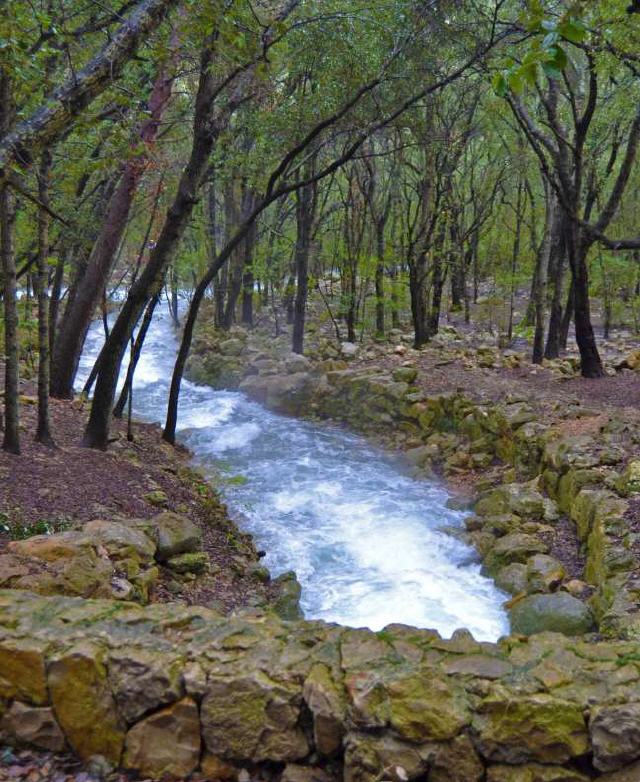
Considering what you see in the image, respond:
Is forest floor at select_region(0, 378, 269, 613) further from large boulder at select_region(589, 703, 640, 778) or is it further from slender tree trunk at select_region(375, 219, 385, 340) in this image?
slender tree trunk at select_region(375, 219, 385, 340)

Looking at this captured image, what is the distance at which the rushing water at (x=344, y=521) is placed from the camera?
612 cm

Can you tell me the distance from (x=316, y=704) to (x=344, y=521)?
5265 millimetres

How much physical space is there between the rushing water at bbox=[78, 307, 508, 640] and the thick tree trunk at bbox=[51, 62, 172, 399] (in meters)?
2.70

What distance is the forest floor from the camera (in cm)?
535

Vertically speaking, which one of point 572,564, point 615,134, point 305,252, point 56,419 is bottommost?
point 572,564

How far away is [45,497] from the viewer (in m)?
5.77

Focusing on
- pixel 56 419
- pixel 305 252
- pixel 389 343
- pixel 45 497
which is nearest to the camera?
pixel 45 497

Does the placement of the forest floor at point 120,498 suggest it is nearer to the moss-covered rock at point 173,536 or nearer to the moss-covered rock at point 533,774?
the moss-covered rock at point 173,536

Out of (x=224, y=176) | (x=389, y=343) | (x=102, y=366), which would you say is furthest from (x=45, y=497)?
(x=389, y=343)

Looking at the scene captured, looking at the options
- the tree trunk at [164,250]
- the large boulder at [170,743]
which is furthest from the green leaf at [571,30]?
the tree trunk at [164,250]

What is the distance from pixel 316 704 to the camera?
9.67 ft

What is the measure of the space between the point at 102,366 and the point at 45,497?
7.13 ft

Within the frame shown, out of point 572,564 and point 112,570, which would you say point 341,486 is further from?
A: point 112,570

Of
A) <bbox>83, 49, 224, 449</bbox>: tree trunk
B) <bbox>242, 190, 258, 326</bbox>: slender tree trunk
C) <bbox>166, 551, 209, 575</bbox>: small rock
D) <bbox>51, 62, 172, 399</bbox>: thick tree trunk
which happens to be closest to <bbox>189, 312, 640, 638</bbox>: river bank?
<bbox>242, 190, 258, 326</bbox>: slender tree trunk
